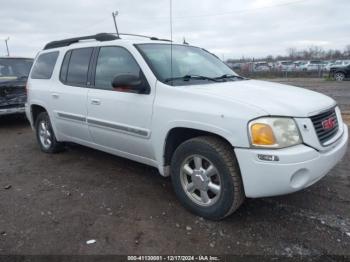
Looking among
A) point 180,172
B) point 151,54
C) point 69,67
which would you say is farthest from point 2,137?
point 180,172

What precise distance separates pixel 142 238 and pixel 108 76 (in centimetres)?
208

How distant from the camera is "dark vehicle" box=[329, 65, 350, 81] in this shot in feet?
73.5

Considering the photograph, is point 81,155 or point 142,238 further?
point 81,155

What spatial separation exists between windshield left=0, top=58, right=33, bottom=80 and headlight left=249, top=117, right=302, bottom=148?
7.40m

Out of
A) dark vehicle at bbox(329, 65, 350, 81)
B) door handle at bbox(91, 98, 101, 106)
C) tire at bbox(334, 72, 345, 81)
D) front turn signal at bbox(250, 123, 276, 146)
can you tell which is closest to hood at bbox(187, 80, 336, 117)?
front turn signal at bbox(250, 123, 276, 146)

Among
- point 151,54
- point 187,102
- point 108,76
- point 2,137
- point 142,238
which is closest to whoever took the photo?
point 142,238

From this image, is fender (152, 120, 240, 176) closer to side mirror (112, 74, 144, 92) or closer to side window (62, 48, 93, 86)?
side mirror (112, 74, 144, 92)

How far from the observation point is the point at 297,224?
3271 mm

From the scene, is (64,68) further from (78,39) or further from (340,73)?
(340,73)

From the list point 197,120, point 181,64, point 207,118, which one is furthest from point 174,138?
point 181,64

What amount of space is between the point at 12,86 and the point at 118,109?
544 cm

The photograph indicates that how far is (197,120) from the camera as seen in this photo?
10.5ft

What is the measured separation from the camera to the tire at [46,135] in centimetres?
567

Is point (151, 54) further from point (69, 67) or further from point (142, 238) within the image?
point (142, 238)
